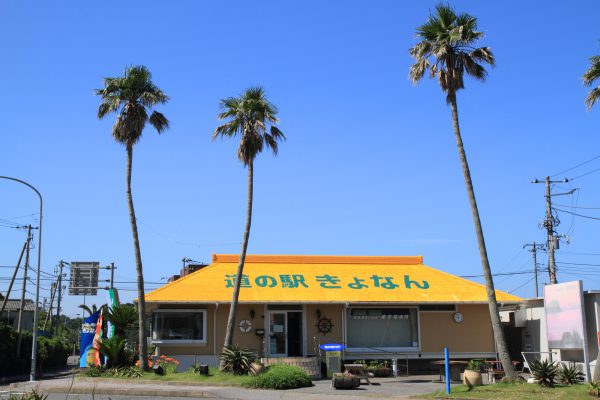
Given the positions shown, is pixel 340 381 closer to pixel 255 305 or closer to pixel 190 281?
pixel 255 305

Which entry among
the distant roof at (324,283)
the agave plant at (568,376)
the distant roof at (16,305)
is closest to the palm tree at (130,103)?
the distant roof at (324,283)

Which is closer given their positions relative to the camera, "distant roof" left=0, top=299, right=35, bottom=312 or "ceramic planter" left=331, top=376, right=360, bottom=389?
"ceramic planter" left=331, top=376, right=360, bottom=389

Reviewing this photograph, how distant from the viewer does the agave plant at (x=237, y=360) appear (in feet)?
76.5

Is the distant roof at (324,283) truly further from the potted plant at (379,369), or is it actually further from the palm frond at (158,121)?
the palm frond at (158,121)

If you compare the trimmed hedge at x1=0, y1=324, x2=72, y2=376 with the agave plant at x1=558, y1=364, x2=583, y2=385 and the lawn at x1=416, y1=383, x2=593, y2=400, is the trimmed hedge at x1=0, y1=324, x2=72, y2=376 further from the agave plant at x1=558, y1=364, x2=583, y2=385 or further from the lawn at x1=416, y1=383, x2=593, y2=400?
the agave plant at x1=558, y1=364, x2=583, y2=385

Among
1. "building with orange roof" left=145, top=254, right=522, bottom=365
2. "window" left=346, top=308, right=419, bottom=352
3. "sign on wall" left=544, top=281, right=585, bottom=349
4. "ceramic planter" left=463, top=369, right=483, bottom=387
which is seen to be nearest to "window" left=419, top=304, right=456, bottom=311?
"building with orange roof" left=145, top=254, right=522, bottom=365

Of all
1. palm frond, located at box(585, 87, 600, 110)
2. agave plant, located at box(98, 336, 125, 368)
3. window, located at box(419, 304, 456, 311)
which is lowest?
agave plant, located at box(98, 336, 125, 368)

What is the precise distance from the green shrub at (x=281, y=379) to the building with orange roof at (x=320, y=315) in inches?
239

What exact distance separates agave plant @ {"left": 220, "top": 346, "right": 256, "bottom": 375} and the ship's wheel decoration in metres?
5.37

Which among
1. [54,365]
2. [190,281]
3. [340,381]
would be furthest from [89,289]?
[340,381]

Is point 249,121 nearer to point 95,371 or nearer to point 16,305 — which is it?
point 95,371

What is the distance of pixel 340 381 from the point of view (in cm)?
2086

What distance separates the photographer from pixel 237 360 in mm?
23484

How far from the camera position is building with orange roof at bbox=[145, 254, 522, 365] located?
27438 mm
